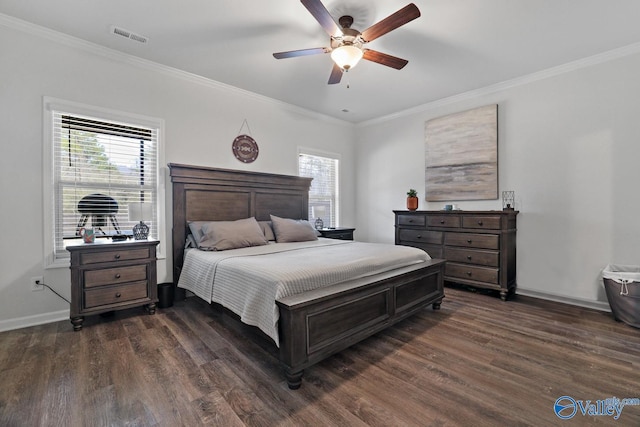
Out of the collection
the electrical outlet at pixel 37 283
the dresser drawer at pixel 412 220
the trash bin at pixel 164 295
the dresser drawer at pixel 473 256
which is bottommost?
the trash bin at pixel 164 295

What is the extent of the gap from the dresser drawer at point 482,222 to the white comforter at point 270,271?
102cm

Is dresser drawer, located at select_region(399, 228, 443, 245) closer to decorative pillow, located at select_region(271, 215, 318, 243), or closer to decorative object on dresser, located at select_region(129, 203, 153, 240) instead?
decorative pillow, located at select_region(271, 215, 318, 243)

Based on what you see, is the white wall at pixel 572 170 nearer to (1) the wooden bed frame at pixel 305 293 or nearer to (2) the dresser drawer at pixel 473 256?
(2) the dresser drawer at pixel 473 256

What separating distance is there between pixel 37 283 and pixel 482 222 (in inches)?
193

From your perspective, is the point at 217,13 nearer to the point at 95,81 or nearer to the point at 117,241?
the point at 95,81

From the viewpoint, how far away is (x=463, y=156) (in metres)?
4.25

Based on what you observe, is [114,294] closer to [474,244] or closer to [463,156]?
[474,244]

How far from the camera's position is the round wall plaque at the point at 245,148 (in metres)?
4.13

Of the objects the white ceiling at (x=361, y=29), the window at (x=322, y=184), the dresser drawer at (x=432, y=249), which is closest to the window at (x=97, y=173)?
the white ceiling at (x=361, y=29)

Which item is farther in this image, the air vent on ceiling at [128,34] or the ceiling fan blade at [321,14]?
the air vent on ceiling at [128,34]

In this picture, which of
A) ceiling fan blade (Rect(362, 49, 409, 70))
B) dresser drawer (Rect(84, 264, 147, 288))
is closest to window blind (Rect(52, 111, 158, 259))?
dresser drawer (Rect(84, 264, 147, 288))

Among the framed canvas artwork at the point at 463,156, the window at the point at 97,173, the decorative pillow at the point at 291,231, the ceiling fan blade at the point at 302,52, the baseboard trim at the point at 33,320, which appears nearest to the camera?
the ceiling fan blade at the point at 302,52

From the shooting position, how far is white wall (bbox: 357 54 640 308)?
3080mm

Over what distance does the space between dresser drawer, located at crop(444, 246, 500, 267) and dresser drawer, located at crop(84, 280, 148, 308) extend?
12.3 ft
